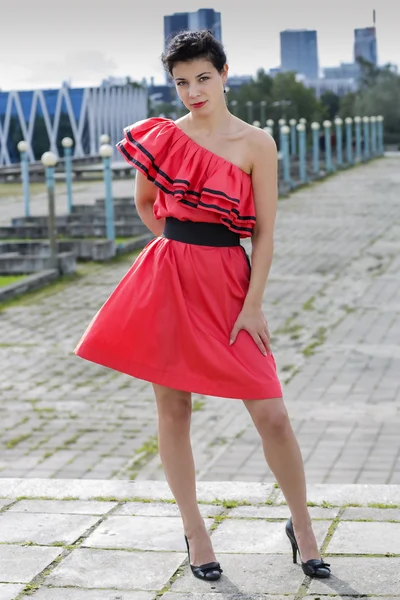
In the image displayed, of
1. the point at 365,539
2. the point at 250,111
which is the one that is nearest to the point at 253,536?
the point at 365,539

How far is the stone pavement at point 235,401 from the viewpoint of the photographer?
732 centimetres

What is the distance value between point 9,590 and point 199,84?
1621 millimetres

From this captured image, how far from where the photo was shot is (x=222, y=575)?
380 centimetres

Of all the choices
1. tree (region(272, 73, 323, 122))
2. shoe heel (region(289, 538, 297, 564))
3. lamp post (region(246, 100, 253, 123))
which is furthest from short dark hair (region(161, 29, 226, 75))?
tree (region(272, 73, 323, 122))

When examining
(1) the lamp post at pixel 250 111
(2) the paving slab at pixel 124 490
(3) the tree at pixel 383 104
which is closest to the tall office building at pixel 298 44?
(3) the tree at pixel 383 104

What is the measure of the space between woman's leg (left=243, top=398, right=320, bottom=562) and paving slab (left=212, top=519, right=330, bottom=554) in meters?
0.25

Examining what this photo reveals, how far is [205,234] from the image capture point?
3.77 meters

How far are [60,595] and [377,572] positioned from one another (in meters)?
0.96

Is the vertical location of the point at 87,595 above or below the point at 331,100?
below

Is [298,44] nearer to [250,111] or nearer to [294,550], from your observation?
[250,111]

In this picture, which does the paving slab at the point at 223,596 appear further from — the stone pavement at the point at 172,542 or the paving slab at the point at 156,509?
the paving slab at the point at 156,509

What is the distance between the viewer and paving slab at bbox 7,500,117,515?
15.0ft

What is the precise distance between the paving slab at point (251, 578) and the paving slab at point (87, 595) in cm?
12

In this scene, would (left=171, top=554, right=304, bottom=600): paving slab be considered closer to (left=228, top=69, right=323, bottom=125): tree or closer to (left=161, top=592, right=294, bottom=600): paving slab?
(left=161, top=592, right=294, bottom=600): paving slab
